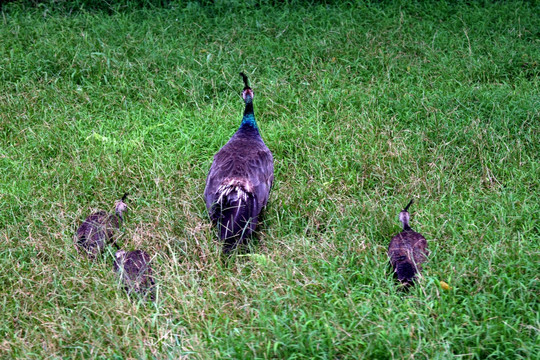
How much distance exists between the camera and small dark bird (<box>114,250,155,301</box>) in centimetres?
425

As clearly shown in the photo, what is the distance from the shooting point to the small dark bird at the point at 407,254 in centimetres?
421

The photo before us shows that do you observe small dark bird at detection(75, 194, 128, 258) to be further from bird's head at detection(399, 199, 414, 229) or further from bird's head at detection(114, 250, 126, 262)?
bird's head at detection(399, 199, 414, 229)

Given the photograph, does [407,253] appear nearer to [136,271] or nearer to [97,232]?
[136,271]

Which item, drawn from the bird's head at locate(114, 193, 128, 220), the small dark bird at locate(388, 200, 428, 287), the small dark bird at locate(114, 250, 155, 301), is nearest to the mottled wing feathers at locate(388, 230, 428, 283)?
the small dark bird at locate(388, 200, 428, 287)

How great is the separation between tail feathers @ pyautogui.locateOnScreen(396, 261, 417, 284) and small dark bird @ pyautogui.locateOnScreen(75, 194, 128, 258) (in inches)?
80.5

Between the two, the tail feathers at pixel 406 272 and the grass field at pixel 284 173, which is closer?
the grass field at pixel 284 173

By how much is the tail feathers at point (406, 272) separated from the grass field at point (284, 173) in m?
0.12

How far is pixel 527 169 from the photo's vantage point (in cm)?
562

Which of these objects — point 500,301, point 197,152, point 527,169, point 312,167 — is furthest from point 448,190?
point 197,152

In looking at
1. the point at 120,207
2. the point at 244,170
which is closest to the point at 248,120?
the point at 244,170

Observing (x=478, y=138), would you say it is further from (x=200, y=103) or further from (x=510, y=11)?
(x=510, y=11)

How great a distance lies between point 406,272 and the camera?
13.8ft

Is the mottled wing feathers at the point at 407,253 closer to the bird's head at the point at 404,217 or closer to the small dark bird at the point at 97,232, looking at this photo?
the bird's head at the point at 404,217

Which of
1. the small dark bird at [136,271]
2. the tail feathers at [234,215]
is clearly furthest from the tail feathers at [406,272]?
the small dark bird at [136,271]
